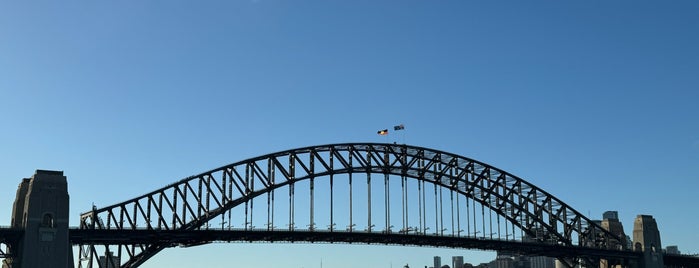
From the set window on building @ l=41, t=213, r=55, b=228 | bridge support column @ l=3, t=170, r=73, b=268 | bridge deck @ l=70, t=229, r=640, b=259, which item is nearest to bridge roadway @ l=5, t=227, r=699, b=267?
bridge deck @ l=70, t=229, r=640, b=259

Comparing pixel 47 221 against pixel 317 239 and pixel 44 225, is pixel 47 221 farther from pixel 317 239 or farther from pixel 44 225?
pixel 317 239

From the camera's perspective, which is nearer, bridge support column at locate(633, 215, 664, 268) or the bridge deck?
the bridge deck

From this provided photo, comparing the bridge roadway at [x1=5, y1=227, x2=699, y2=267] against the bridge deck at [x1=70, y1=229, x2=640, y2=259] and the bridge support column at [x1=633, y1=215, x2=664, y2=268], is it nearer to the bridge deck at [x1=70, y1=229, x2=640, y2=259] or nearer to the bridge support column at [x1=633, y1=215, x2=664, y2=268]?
the bridge deck at [x1=70, y1=229, x2=640, y2=259]

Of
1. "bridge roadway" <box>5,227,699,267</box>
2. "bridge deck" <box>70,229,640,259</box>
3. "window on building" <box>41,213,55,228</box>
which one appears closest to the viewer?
"window on building" <box>41,213,55,228</box>

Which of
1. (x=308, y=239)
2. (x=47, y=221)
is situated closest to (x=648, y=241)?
(x=308, y=239)

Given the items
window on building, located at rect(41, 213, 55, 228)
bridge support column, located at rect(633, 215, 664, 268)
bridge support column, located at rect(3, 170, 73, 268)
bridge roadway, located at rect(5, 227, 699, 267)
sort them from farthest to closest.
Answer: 1. bridge support column, located at rect(633, 215, 664, 268)
2. bridge roadway, located at rect(5, 227, 699, 267)
3. window on building, located at rect(41, 213, 55, 228)
4. bridge support column, located at rect(3, 170, 73, 268)

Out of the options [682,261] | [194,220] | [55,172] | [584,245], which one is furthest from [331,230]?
[682,261]
